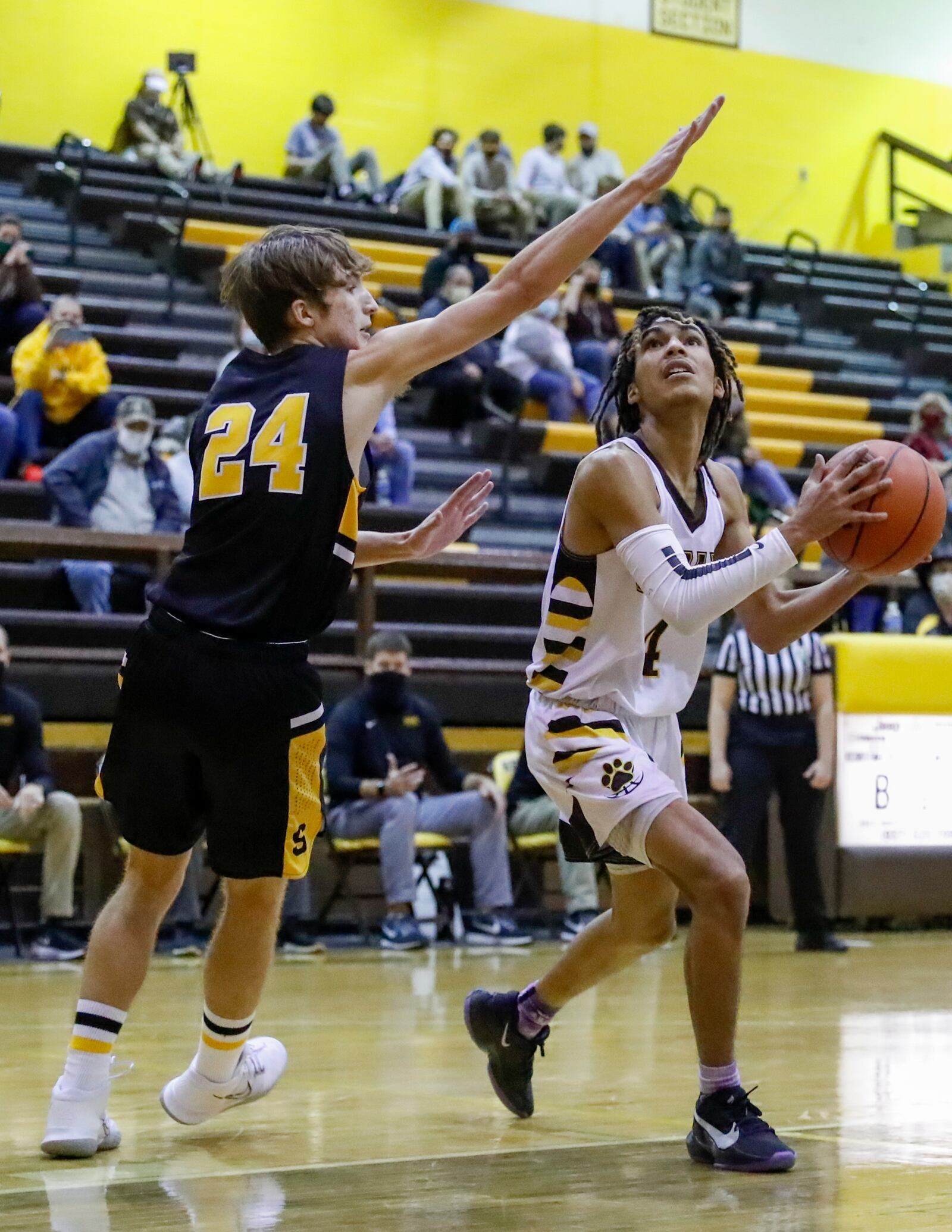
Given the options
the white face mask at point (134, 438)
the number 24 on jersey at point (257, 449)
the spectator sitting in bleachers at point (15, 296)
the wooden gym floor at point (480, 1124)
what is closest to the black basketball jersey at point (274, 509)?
the number 24 on jersey at point (257, 449)

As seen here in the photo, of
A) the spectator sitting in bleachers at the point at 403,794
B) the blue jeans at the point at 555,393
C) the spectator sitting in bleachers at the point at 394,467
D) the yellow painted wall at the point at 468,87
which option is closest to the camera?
the spectator sitting in bleachers at the point at 403,794

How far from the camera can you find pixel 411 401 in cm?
1338

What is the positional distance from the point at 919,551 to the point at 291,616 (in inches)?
49.6

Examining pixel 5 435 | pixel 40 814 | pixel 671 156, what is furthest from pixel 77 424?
pixel 671 156

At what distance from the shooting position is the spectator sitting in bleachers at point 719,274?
55.4ft

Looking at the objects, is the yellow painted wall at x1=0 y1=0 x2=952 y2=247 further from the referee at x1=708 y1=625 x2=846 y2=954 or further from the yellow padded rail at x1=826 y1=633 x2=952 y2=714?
the referee at x1=708 y1=625 x2=846 y2=954

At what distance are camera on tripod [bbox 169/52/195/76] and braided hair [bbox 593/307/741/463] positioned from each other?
13545 millimetres

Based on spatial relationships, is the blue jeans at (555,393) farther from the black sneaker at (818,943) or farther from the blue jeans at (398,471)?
the black sneaker at (818,943)

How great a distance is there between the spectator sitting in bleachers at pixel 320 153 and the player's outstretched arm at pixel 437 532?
43.8 feet

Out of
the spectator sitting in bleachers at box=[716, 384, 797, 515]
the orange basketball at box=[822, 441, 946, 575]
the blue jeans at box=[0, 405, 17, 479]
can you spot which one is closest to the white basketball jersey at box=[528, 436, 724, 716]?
the orange basketball at box=[822, 441, 946, 575]

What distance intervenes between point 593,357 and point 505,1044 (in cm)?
1004

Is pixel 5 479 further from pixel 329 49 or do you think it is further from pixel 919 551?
pixel 329 49

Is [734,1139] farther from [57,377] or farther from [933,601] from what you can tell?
[57,377]

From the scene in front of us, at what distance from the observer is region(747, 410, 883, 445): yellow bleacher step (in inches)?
598
